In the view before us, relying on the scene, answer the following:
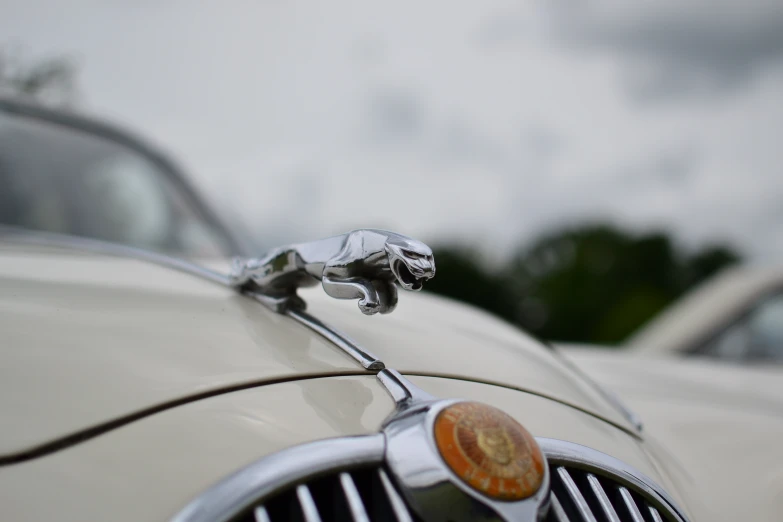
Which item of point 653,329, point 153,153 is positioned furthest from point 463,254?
point 153,153

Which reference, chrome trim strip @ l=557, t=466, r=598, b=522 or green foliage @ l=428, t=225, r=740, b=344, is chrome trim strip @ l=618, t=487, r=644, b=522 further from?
green foliage @ l=428, t=225, r=740, b=344

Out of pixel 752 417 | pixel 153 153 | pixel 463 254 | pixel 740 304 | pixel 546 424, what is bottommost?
pixel 546 424

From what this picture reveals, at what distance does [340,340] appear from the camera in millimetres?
1128

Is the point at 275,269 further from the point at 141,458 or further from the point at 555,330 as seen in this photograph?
the point at 555,330

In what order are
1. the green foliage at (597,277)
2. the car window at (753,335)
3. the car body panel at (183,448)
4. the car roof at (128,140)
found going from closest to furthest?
1. the car body panel at (183,448)
2. the car roof at (128,140)
3. the car window at (753,335)
4. the green foliage at (597,277)

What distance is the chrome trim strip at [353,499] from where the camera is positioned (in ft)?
2.59

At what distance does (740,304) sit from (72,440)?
12.9 feet

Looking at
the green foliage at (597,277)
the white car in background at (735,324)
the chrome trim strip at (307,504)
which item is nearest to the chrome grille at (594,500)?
the chrome trim strip at (307,504)

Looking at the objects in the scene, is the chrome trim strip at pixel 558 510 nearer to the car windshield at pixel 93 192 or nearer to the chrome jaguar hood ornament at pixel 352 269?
the chrome jaguar hood ornament at pixel 352 269

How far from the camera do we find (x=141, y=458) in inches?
31.9

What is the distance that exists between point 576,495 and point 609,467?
0.11 metres

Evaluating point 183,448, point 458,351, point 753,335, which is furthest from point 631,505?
point 753,335

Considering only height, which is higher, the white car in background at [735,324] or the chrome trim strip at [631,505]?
the white car in background at [735,324]

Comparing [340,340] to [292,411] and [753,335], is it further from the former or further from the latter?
[753,335]
